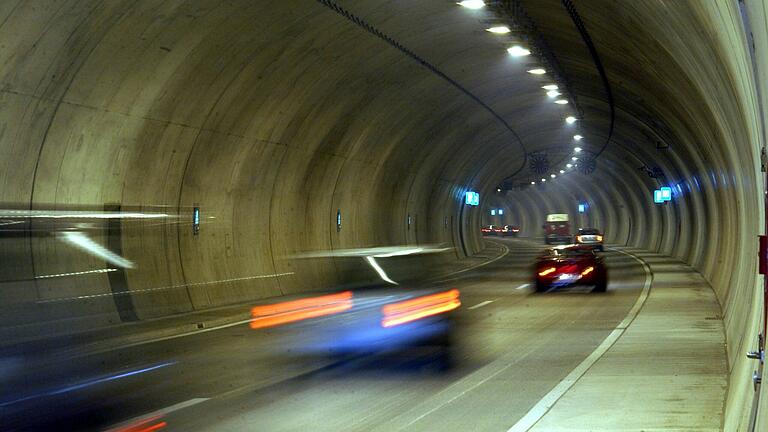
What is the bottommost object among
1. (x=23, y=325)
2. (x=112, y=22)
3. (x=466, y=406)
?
(x=466, y=406)

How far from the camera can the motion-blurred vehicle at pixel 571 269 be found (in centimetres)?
2914

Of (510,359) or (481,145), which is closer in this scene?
(510,359)

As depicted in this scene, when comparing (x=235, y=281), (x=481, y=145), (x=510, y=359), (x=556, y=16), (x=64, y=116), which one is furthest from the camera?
(x=481, y=145)

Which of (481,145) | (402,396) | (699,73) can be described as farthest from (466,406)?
(481,145)

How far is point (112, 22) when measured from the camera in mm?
14984

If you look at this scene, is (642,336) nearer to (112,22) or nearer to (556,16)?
(556,16)

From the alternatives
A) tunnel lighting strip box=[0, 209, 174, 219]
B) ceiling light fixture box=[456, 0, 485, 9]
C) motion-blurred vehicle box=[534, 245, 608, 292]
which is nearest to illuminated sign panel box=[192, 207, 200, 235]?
tunnel lighting strip box=[0, 209, 174, 219]

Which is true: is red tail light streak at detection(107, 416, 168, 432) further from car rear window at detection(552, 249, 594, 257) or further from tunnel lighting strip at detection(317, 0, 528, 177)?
car rear window at detection(552, 249, 594, 257)

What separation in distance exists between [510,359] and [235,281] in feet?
34.8

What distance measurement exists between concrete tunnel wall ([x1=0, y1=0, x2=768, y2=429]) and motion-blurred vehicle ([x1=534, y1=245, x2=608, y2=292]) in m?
3.57

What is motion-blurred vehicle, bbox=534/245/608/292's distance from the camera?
95.6ft

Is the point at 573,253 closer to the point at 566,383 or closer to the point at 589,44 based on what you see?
the point at 589,44

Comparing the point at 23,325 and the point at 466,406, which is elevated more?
the point at 23,325

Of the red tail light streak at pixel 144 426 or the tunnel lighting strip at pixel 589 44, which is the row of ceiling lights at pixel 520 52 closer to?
the tunnel lighting strip at pixel 589 44
